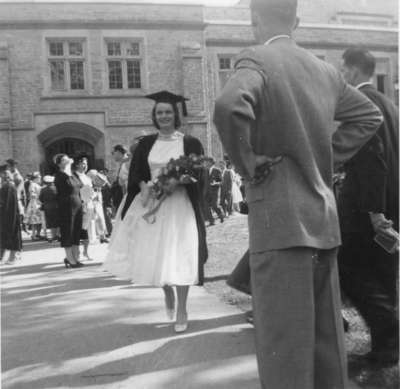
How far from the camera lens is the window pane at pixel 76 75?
2500 cm

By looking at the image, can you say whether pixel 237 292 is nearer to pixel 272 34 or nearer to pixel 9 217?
pixel 272 34

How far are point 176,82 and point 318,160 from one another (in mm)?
23497

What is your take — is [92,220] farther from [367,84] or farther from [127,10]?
[127,10]

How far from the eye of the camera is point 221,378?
364 centimetres

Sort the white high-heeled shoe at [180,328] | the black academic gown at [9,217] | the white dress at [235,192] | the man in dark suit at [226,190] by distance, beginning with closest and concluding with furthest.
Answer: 1. the white high-heeled shoe at [180,328]
2. the black academic gown at [9,217]
3. the man in dark suit at [226,190]
4. the white dress at [235,192]

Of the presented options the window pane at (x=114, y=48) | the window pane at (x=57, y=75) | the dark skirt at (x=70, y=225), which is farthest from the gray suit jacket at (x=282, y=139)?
the window pane at (x=114, y=48)

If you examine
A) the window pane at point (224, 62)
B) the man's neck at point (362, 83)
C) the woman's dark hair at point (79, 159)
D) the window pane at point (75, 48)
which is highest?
the window pane at point (75, 48)

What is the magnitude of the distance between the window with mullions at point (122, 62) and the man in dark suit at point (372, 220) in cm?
2238

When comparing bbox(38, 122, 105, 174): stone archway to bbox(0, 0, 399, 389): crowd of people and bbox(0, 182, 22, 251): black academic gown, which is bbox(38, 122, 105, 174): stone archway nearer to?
bbox(0, 182, 22, 251): black academic gown

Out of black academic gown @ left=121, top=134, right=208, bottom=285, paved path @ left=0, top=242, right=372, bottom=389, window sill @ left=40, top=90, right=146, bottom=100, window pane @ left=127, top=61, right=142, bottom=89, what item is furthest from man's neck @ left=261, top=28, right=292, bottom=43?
window pane @ left=127, top=61, right=142, bottom=89

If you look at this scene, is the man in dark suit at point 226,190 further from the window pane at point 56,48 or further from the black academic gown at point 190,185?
the black academic gown at point 190,185

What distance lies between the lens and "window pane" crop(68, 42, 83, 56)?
2488cm

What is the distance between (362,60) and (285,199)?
193 cm

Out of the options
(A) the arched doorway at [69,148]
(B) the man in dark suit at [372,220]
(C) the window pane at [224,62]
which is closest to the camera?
(B) the man in dark suit at [372,220]
